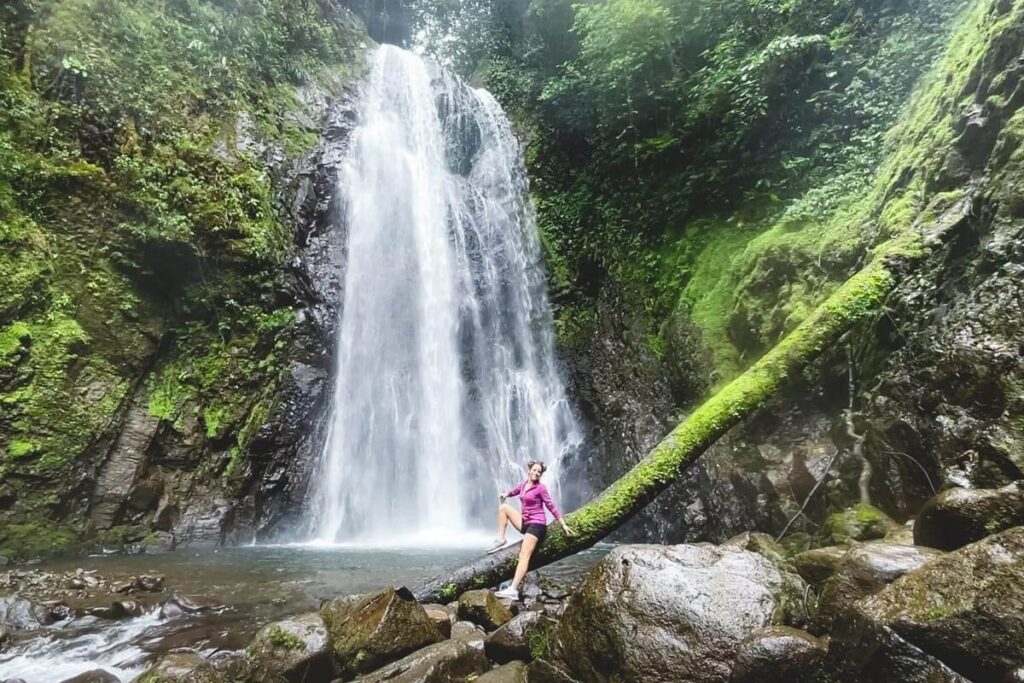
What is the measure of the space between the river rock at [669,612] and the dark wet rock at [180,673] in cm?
210

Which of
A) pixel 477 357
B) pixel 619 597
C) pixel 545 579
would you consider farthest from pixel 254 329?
pixel 619 597

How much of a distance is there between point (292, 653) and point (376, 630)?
54 cm

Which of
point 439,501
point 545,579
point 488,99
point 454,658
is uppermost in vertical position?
point 488,99

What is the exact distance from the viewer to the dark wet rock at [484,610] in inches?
177

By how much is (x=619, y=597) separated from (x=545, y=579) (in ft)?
9.07

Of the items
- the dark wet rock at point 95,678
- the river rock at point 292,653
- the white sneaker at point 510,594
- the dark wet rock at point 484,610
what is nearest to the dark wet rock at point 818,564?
the dark wet rock at point 484,610

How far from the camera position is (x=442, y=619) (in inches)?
171

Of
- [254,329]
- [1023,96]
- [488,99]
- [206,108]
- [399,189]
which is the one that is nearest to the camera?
[1023,96]

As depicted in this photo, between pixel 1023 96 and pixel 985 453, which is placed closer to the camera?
pixel 985 453

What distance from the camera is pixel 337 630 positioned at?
4074mm

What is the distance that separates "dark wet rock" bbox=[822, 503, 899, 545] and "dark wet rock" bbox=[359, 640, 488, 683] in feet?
10.7

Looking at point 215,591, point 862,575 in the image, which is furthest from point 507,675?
point 215,591

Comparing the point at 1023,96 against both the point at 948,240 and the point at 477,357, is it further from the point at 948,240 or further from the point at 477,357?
the point at 477,357

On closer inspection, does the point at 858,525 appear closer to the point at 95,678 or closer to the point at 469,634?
the point at 469,634
